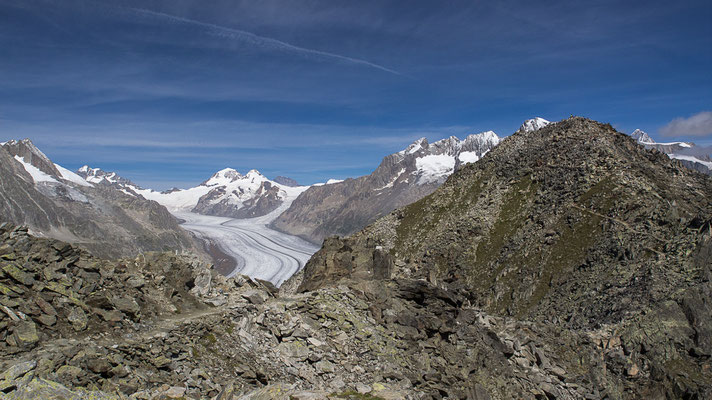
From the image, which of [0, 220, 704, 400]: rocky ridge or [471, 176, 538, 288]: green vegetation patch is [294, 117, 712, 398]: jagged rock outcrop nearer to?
[471, 176, 538, 288]: green vegetation patch

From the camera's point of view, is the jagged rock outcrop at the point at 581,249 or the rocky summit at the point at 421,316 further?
the jagged rock outcrop at the point at 581,249

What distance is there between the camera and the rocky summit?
16.1 meters

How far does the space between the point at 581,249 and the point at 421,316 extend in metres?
27.9

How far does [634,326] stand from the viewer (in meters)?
30.4

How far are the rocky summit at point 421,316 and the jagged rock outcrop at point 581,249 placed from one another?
197mm

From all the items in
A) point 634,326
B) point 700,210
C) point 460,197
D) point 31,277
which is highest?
point 460,197

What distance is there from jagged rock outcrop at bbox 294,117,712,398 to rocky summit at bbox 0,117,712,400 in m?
0.20

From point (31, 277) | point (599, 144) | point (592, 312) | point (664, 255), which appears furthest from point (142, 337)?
point (599, 144)

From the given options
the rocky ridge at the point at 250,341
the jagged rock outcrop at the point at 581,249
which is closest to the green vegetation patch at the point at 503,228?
the jagged rock outcrop at the point at 581,249

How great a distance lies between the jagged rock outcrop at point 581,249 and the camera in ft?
94.4

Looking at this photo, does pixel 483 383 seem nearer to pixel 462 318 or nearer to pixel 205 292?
pixel 462 318

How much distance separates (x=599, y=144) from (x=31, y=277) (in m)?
66.0

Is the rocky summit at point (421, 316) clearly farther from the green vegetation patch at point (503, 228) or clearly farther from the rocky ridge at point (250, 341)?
the green vegetation patch at point (503, 228)

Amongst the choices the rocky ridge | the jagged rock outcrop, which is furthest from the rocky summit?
the jagged rock outcrop
